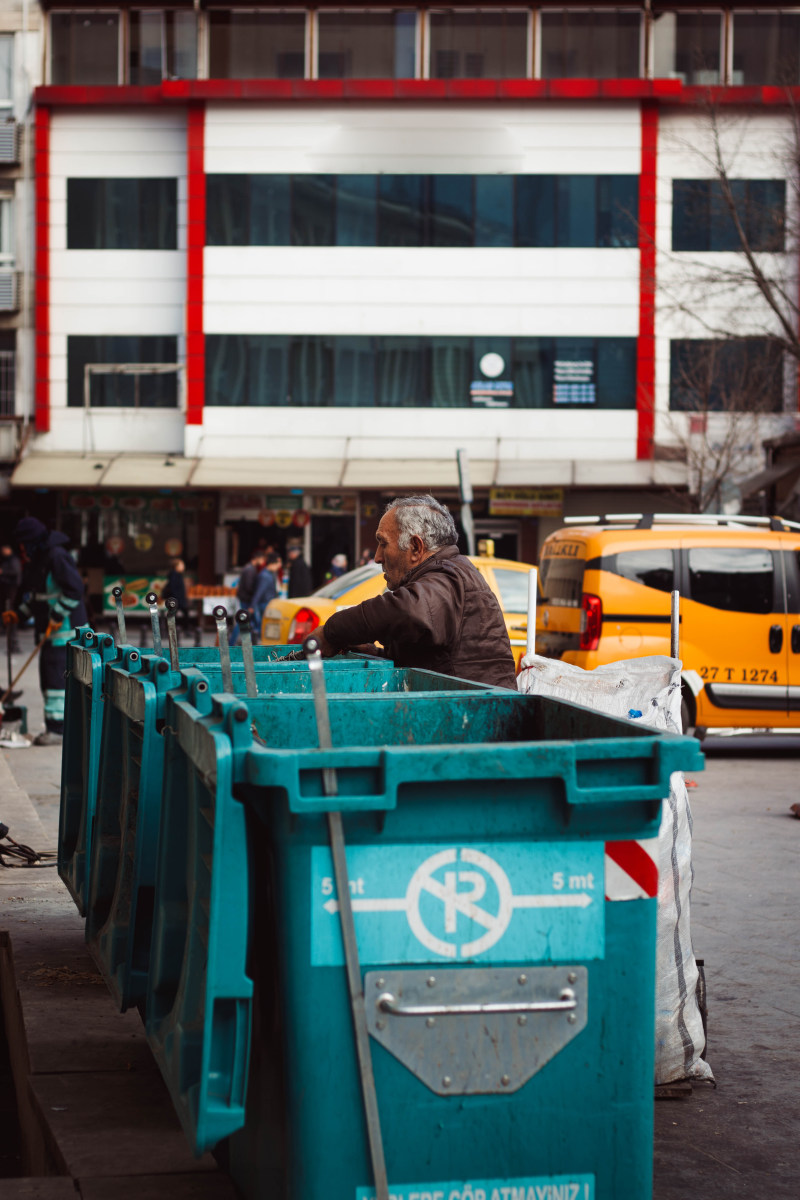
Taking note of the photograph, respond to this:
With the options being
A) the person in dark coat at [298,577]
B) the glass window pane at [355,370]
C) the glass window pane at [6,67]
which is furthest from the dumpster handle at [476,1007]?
the glass window pane at [6,67]

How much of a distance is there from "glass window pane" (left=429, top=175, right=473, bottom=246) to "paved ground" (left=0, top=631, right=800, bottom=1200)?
24.0 metres

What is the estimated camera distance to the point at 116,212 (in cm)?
3450

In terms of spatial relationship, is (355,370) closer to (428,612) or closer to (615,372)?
(615,372)

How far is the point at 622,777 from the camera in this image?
3.09 metres

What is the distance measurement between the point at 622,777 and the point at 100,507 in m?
33.1

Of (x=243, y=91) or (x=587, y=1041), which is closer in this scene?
(x=587, y=1041)

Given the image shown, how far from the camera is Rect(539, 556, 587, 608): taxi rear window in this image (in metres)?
12.8

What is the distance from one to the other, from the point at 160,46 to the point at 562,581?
26.3 meters

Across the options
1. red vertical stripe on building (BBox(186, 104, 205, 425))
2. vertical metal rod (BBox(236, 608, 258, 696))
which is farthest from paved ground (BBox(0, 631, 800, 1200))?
red vertical stripe on building (BBox(186, 104, 205, 425))

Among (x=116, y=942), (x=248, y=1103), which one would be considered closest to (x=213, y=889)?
(x=248, y=1103)

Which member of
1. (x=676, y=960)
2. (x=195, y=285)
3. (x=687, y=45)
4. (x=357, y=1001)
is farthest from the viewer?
(x=687, y=45)

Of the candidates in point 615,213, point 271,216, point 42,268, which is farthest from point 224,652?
point 42,268

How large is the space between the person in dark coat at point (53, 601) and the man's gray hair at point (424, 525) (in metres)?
8.05

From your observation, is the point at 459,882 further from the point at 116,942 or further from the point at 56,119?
the point at 56,119
